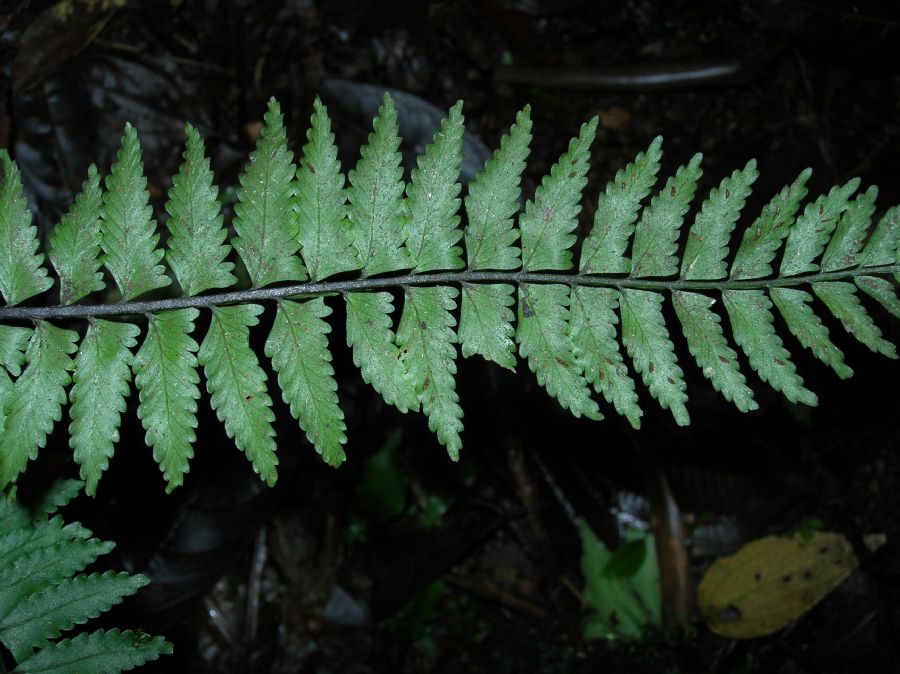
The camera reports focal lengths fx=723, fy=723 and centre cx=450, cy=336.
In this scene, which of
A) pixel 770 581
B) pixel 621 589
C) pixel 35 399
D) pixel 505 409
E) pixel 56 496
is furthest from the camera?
pixel 505 409

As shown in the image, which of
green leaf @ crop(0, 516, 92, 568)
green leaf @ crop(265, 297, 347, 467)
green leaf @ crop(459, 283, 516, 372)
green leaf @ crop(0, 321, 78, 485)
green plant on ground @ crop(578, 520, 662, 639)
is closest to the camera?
green leaf @ crop(0, 321, 78, 485)

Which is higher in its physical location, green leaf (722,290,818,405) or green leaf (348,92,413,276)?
green leaf (348,92,413,276)

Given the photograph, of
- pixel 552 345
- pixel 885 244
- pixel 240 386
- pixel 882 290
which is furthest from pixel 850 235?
pixel 240 386

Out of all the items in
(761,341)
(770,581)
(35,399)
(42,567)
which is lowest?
(770,581)

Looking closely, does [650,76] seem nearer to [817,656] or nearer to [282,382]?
[282,382]

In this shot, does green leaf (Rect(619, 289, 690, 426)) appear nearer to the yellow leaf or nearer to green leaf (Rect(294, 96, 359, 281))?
green leaf (Rect(294, 96, 359, 281))

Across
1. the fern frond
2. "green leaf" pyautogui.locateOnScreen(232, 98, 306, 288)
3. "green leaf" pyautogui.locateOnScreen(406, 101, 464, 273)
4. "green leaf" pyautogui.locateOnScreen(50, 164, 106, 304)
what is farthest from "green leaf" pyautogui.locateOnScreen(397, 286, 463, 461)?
the fern frond

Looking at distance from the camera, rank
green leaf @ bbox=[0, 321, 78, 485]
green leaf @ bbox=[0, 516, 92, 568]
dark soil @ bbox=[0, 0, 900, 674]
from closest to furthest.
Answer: green leaf @ bbox=[0, 321, 78, 485]
green leaf @ bbox=[0, 516, 92, 568]
dark soil @ bbox=[0, 0, 900, 674]

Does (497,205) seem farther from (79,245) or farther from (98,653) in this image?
(98,653)
